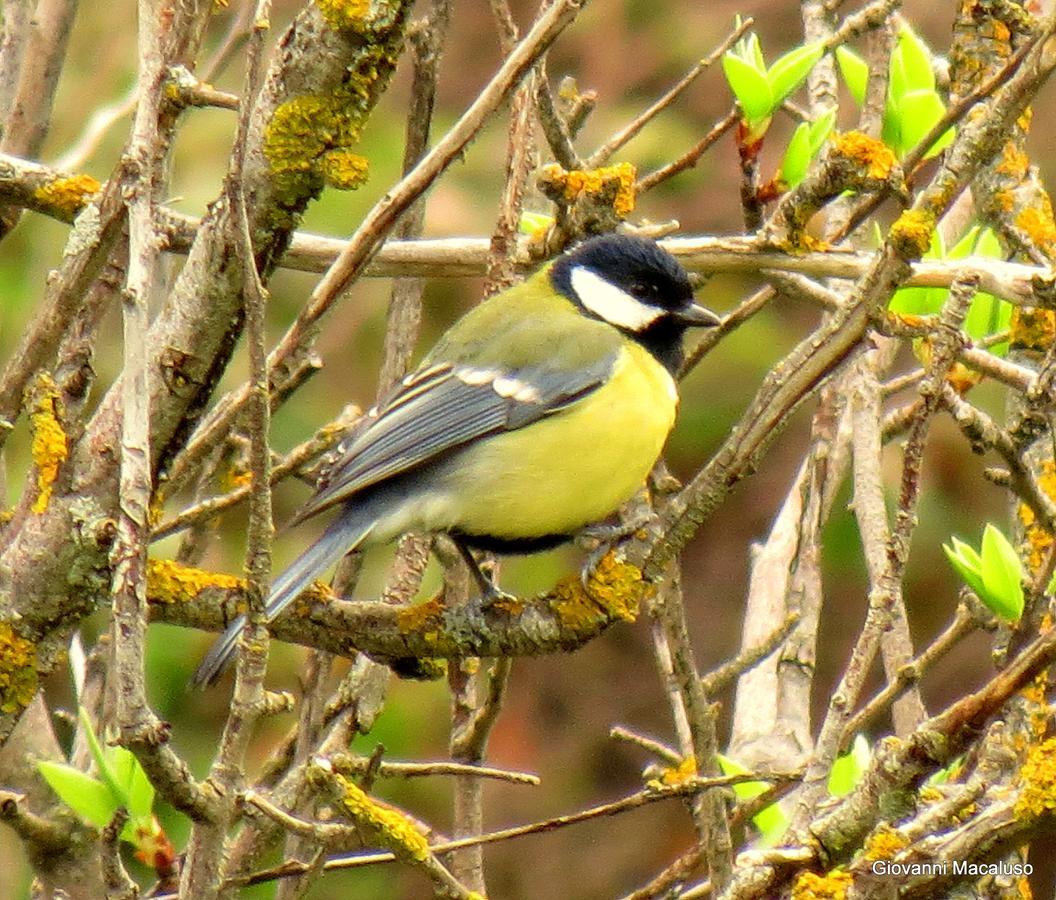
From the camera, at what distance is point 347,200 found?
4328 mm

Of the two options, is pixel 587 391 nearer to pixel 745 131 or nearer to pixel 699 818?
pixel 745 131

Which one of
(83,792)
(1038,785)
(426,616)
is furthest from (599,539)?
(1038,785)

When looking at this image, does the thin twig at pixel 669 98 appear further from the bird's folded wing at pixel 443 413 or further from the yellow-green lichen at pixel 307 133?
the yellow-green lichen at pixel 307 133

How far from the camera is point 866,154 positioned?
2.20m

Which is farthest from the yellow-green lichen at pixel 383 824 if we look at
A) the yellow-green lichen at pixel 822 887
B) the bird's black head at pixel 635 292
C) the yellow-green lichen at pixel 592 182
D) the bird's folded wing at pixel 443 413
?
the bird's black head at pixel 635 292

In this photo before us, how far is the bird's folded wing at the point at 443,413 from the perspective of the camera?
9.15ft

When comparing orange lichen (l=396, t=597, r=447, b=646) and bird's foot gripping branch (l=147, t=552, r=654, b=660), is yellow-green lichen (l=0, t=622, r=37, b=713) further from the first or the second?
orange lichen (l=396, t=597, r=447, b=646)

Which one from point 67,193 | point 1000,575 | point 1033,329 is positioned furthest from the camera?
point 1033,329

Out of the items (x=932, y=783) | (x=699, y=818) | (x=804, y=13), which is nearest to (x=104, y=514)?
(x=699, y=818)

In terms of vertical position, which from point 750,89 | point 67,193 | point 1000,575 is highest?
point 750,89

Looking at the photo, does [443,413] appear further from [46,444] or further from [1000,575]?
[1000,575]

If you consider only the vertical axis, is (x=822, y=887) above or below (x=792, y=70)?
below

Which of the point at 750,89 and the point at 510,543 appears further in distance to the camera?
the point at 510,543

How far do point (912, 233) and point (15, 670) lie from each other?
4.01 feet
